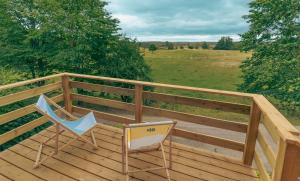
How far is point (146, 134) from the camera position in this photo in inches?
113

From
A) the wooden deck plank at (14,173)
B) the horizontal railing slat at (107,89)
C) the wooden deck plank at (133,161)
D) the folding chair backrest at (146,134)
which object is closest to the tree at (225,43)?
the horizontal railing slat at (107,89)

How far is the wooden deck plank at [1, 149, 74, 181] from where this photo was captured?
2988 millimetres

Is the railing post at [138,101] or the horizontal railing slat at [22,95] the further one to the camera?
the railing post at [138,101]

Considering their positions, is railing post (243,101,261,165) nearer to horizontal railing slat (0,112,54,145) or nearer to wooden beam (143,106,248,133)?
wooden beam (143,106,248,133)

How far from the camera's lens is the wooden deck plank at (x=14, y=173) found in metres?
2.95

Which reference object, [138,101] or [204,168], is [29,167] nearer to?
[138,101]

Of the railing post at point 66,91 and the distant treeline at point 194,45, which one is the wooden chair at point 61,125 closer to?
the railing post at point 66,91

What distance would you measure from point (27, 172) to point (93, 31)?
10.6m

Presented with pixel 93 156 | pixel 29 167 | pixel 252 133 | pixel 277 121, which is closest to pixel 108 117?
pixel 93 156

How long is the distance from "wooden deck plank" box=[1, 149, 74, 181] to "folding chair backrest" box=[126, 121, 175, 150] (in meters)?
0.96

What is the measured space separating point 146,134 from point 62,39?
39.9ft

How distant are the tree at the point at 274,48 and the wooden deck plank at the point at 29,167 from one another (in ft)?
38.6

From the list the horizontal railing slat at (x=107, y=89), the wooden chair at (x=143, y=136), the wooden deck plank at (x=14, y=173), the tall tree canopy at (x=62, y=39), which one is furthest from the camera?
the tall tree canopy at (x=62, y=39)

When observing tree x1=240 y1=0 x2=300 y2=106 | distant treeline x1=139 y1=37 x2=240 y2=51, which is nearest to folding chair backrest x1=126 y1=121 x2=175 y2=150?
tree x1=240 y1=0 x2=300 y2=106
